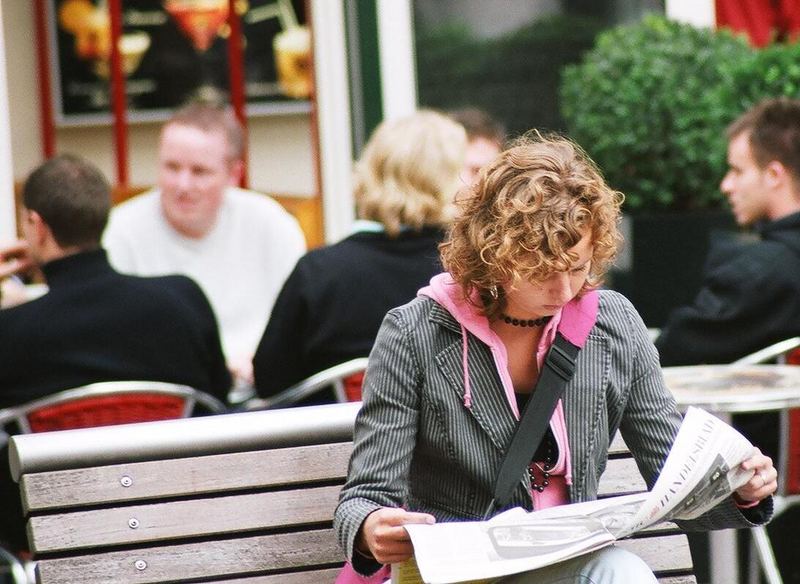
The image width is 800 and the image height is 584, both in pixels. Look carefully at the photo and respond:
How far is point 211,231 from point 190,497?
8.75 feet

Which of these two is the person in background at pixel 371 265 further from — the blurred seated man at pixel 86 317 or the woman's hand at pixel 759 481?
the woman's hand at pixel 759 481

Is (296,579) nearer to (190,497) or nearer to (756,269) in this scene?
(190,497)

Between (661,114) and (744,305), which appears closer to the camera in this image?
(744,305)

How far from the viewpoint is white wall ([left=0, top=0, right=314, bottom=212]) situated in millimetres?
7984

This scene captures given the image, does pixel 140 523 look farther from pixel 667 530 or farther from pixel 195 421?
pixel 667 530

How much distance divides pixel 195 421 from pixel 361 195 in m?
1.64

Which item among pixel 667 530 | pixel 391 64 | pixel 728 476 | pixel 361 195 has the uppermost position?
pixel 391 64

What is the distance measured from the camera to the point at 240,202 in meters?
5.19

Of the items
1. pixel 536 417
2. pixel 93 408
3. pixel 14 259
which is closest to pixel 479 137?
pixel 14 259

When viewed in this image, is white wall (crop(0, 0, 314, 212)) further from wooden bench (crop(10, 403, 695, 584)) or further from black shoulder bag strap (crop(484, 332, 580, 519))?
black shoulder bag strap (crop(484, 332, 580, 519))

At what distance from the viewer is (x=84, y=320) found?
3539 millimetres

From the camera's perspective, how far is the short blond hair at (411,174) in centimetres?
396

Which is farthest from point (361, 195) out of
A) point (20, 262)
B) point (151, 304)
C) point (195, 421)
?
point (195, 421)

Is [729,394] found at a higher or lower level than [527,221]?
lower
